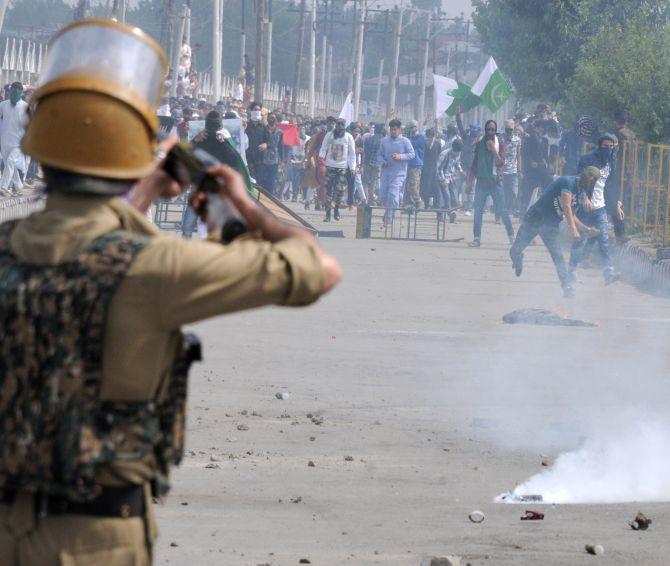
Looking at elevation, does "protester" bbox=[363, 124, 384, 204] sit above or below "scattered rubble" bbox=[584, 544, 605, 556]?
above

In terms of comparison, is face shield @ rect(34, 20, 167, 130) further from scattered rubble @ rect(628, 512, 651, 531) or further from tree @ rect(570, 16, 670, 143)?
tree @ rect(570, 16, 670, 143)

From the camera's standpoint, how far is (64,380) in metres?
2.72

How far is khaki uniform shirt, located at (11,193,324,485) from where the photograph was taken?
2.69m

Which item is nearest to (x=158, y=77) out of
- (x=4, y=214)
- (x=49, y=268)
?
(x=49, y=268)

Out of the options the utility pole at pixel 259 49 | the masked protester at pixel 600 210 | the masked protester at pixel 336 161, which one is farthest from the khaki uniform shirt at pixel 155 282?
the utility pole at pixel 259 49

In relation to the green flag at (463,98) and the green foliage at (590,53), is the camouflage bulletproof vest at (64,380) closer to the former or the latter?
the green foliage at (590,53)

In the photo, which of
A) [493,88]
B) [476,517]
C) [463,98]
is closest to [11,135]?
[493,88]

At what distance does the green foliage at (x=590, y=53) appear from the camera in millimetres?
21203

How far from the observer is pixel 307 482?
22.1ft

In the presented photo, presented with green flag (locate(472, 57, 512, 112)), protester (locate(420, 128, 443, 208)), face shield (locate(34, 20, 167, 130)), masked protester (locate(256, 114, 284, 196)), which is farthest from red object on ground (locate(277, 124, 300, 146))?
face shield (locate(34, 20, 167, 130))

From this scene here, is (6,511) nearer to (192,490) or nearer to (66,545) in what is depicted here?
(66,545)

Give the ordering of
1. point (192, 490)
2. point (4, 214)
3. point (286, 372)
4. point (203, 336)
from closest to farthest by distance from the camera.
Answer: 1. point (192, 490)
2. point (286, 372)
3. point (203, 336)
4. point (4, 214)

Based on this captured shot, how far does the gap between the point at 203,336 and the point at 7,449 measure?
8.54 meters

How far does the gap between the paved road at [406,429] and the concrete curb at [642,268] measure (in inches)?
80.2
